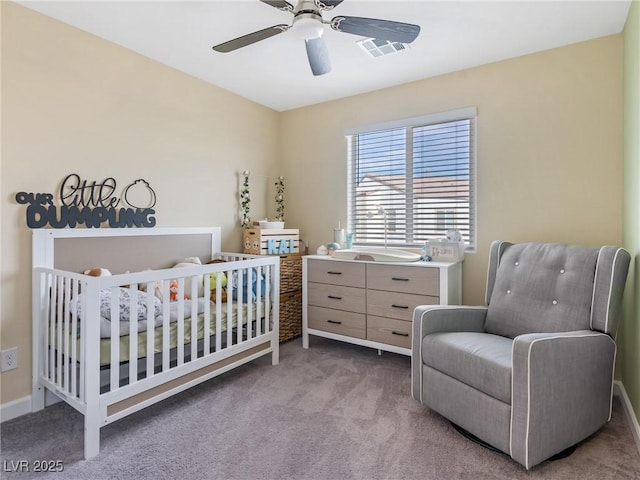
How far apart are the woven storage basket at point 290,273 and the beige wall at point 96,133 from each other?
0.53 metres

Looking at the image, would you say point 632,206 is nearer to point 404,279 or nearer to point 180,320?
point 404,279

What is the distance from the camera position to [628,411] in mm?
1987

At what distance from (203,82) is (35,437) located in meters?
2.69

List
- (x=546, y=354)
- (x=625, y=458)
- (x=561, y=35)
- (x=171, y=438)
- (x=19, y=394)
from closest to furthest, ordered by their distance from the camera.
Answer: (x=546, y=354), (x=625, y=458), (x=171, y=438), (x=19, y=394), (x=561, y=35)

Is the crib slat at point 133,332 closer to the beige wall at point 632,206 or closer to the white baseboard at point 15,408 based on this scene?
the white baseboard at point 15,408

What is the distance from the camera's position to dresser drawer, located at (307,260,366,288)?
286 cm

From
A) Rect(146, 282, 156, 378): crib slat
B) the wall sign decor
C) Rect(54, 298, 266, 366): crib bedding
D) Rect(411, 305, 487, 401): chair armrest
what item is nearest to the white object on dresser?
Rect(411, 305, 487, 401): chair armrest

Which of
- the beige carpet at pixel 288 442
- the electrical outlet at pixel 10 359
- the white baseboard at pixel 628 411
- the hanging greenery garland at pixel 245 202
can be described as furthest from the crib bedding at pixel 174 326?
the white baseboard at pixel 628 411

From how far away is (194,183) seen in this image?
9.94 feet

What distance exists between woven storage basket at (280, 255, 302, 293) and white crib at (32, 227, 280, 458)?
53 cm

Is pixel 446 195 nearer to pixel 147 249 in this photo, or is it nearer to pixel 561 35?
pixel 561 35

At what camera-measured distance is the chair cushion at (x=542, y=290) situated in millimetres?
1903

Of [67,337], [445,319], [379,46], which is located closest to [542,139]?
[379,46]

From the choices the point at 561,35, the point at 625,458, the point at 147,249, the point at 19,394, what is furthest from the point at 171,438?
the point at 561,35
